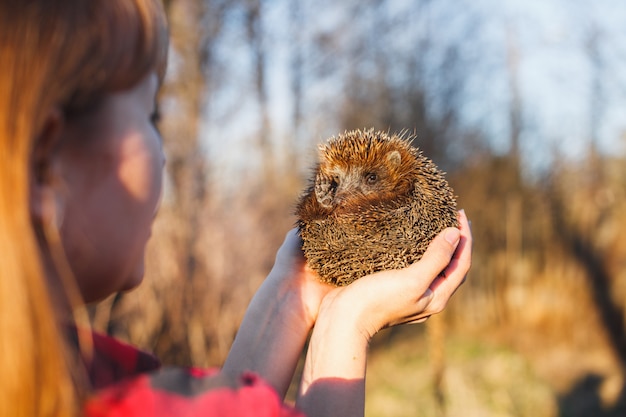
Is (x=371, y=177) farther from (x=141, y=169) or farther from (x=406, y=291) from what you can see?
(x=141, y=169)

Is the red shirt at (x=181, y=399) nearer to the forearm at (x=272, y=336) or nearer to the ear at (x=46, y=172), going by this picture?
the ear at (x=46, y=172)

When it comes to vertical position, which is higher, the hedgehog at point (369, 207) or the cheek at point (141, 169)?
the cheek at point (141, 169)

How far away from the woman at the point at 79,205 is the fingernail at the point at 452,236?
2.42 ft

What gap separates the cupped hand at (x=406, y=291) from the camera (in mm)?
1244

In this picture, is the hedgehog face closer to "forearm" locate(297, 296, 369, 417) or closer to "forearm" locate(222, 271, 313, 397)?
"forearm" locate(222, 271, 313, 397)

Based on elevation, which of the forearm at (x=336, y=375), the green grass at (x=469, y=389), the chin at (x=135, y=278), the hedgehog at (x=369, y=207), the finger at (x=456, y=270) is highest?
the chin at (x=135, y=278)

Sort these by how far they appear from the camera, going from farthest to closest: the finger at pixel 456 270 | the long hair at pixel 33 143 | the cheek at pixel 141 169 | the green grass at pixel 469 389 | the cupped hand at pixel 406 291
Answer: the green grass at pixel 469 389, the finger at pixel 456 270, the cupped hand at pixel 406 291, the cheek at pixel 141 169, the long hair at pixel 33 143

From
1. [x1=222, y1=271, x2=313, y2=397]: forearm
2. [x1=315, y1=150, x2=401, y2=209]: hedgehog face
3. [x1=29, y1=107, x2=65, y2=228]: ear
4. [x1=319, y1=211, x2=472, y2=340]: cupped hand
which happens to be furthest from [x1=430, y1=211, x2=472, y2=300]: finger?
[x1=29, y1=107, x2=65, y2=228]: ear

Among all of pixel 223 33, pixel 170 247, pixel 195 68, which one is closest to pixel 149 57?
pixel 170 247

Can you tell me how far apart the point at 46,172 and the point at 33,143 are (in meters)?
0.05

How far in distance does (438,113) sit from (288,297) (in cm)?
818

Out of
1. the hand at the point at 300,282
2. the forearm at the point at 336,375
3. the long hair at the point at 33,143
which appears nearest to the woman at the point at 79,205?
the long hair at the point at 33,143

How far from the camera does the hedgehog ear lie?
1.59m

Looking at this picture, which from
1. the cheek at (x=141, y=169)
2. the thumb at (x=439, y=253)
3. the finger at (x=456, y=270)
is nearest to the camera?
the cheek at (x=141, y=169)
